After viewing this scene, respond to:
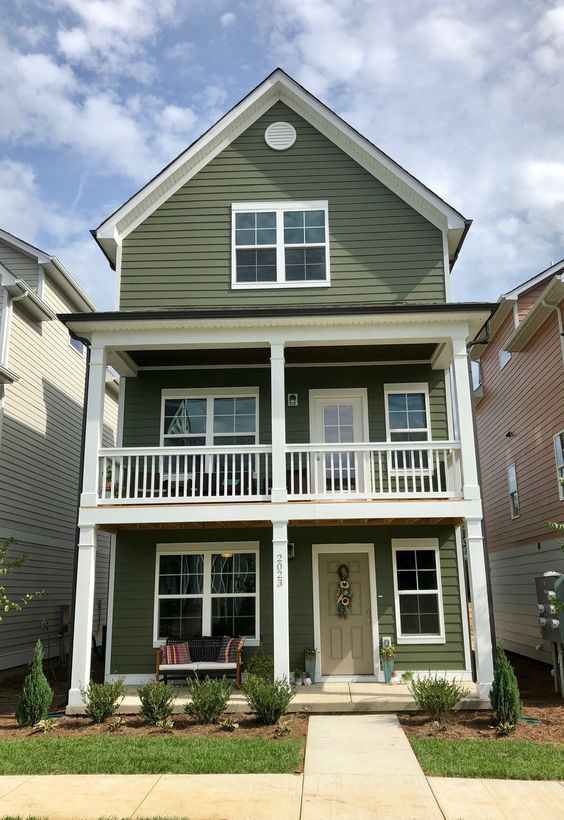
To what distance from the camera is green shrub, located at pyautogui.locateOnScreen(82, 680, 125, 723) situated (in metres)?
10.2

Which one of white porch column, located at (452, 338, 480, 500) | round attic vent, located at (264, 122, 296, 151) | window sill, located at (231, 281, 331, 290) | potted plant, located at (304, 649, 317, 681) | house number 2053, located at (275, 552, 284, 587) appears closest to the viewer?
house number 2053, located at (275, 552, 284, 587)

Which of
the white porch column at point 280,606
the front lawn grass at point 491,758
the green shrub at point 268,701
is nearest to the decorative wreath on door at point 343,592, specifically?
the white porch column at point 280,606

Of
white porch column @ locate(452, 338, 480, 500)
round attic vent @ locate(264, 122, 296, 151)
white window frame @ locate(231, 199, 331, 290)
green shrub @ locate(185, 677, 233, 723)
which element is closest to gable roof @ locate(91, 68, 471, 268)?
round attic vent @ locate(264, 122, 296, 151)

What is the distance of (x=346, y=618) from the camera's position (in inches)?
515

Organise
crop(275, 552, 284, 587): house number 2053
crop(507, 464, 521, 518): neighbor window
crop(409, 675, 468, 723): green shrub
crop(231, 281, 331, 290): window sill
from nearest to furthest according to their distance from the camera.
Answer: crop(409, 675, 468, 723): green shrub < crop(275, 552, 284, 587): house number 2053 < crop(231, 281, 331, 290): window sill < crop(507, 464, 521, 518): neighbor window

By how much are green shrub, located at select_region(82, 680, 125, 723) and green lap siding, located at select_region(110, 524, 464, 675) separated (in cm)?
261

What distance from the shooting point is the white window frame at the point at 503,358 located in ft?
61.4

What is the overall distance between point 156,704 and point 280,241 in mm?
8698

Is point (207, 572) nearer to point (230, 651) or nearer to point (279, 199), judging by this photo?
point (230, 651)

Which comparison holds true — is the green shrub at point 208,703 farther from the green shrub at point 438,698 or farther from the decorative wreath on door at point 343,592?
the decorative wreath on door at point 343,592

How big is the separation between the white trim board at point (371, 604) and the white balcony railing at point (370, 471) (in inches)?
43.4

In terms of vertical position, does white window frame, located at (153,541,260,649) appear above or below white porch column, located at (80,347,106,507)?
below

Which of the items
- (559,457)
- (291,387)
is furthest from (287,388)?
(559,457)

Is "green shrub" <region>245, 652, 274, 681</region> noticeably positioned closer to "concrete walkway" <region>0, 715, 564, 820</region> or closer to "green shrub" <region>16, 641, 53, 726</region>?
"green shrub" <region>16, 641, 53, 726</region>
